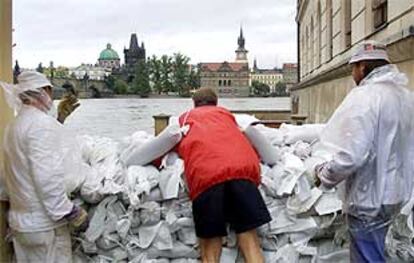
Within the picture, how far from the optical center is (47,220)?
3654mm

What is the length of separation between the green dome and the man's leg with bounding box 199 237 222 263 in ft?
79.6

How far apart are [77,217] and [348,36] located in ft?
31.1

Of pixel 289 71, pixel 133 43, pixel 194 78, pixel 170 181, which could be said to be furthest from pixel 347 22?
pixel 289 71

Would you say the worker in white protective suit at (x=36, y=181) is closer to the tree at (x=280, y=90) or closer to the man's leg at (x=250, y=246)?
the man's leg at (x=250, y=246)

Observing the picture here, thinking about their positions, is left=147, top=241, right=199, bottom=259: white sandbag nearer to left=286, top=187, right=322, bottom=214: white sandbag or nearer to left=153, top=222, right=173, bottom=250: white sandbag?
left=153, top=222, right=173, bottom=250: white sandbag

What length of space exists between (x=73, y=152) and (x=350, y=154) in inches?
65.2

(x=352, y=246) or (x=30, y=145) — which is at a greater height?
(x=30, y=145)

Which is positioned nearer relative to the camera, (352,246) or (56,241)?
(352,246)

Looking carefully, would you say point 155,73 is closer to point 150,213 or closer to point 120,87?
point 120,87

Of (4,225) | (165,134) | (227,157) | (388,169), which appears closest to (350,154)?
(388,169)

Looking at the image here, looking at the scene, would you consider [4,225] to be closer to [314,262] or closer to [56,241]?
[56,241]

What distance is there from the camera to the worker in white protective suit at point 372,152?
323 cm

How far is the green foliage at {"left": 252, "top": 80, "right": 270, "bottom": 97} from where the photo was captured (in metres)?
31.3

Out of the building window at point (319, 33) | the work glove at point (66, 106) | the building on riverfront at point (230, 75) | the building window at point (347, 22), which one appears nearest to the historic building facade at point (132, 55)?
the building on riverfront at point (230, 75)
